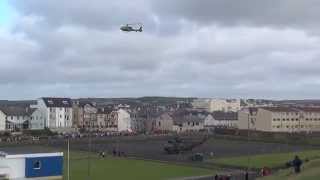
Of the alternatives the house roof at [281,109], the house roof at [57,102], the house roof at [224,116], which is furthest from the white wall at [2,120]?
the house roof at [224,116]

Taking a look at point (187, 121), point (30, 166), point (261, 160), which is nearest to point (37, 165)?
point (30, 166)

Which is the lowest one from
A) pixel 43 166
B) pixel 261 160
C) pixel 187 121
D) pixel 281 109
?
pixel 261 160

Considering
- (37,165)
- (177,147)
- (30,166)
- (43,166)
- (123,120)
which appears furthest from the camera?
(123,120)

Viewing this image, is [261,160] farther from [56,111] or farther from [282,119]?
[282,119]

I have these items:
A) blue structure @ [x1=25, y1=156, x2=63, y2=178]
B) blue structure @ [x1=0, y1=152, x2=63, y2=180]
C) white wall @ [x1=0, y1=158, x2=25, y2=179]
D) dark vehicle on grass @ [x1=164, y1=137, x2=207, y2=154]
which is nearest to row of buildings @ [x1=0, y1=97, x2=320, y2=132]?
dark vehicle on grass @ [x1=164, y1=137, x2=207, y2=154]

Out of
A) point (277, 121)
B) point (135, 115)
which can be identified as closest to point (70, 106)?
point (135, 115)

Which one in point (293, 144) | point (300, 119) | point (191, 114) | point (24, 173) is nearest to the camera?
point (24, 173)

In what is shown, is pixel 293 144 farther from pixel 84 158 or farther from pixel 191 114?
pixel 191 114
